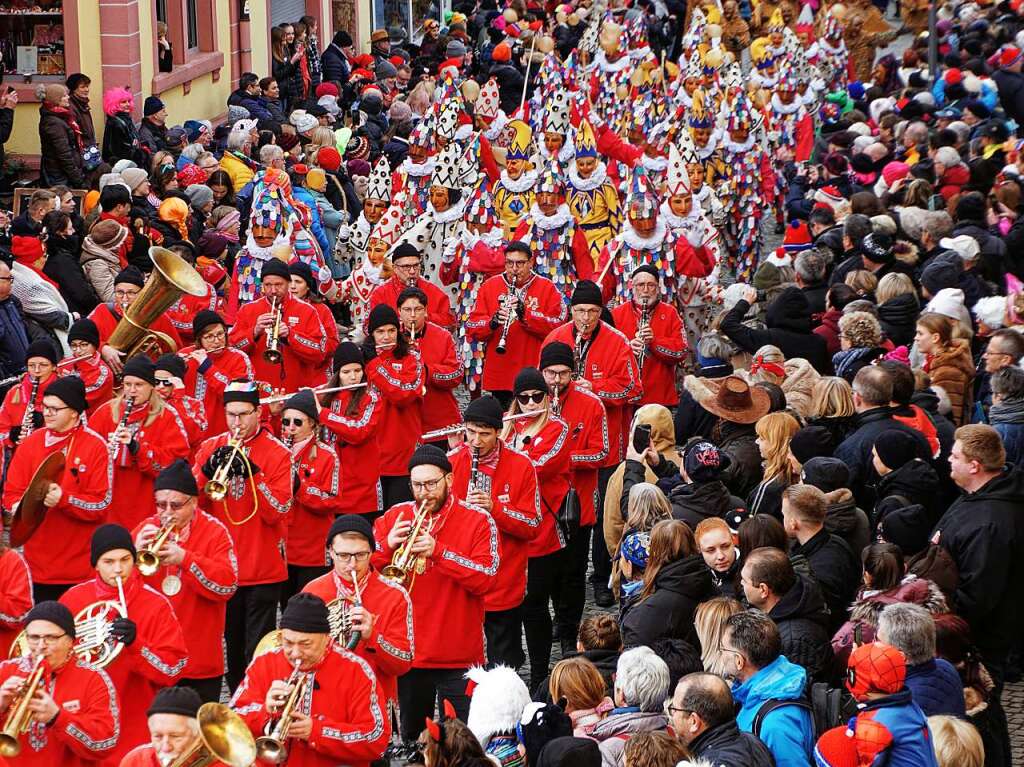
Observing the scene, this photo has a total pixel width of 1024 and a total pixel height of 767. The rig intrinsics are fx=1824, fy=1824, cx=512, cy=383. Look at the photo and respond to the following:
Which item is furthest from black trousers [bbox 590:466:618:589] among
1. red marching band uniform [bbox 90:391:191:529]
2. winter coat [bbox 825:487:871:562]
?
winter coat [bbox 825:487:871:562]

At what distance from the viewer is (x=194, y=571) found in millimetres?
8469

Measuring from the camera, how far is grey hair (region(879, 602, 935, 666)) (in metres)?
6.83

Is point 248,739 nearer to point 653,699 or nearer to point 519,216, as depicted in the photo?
point 653,699

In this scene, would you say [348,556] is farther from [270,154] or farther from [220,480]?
[270,154]

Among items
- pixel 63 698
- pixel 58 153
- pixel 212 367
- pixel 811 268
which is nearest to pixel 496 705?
pixel 63 698

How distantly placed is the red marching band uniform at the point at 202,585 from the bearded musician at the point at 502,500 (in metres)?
1.26

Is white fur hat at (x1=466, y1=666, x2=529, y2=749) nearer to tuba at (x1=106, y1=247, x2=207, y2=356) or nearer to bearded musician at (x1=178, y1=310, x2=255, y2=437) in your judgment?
bearded musician at (x1=178, y1=310, x2=255, y2=437)

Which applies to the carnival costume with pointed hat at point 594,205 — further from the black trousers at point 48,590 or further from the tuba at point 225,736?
the tuba at point 225,736

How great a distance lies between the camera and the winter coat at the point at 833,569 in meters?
8.22

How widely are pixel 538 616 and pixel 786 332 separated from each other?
319cm

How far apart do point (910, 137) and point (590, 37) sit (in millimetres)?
6601

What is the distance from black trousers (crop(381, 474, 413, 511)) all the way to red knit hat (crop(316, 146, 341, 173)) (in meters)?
7.21

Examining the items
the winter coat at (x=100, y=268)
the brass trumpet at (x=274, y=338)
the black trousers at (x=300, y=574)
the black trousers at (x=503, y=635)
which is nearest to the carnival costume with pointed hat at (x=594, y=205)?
the brass trumpet at (x=274, y=338)

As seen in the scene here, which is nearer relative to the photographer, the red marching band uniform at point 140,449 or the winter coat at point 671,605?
the winter coat at point 671,605
